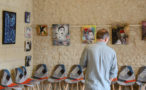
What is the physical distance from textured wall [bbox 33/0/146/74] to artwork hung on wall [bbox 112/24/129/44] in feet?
0.40

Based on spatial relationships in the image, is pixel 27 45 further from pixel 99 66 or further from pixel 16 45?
pixel 99 66

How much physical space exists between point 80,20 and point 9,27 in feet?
6.73

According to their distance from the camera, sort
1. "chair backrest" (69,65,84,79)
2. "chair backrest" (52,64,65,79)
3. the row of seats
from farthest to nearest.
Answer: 1. "chair backrest" (52,64,65,79)
2. "chair backrest" (69,65,84,79)
3. the row of seats

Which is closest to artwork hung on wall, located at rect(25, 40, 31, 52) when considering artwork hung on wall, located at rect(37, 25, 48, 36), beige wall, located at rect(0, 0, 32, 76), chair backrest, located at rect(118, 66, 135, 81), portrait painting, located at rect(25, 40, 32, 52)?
portrait painting, located at rect(25, 40, 32, 52)

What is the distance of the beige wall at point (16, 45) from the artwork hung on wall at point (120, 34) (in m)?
2.41

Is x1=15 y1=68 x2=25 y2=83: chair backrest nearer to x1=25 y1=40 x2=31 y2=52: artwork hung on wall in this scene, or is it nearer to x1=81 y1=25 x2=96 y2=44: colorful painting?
x1=25 y1=40 x2=31 y2=52: artwork hung on wall

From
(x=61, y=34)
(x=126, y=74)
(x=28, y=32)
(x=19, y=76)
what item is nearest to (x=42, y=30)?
(x=28, y=32)

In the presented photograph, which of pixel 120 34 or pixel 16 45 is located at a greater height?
pixel 120 34

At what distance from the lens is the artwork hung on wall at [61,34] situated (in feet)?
21.5

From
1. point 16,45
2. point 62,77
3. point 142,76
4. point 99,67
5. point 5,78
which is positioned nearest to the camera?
point 99,67

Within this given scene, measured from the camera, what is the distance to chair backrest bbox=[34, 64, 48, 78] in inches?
252

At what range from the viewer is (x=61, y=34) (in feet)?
21.6

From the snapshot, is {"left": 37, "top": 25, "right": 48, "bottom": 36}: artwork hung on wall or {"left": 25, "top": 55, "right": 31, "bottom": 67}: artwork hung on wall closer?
{"left": 25, "top": 55, "right": 31, "bottom": 67}: artwork hung on wall

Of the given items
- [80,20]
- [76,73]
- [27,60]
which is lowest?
[76,73]
